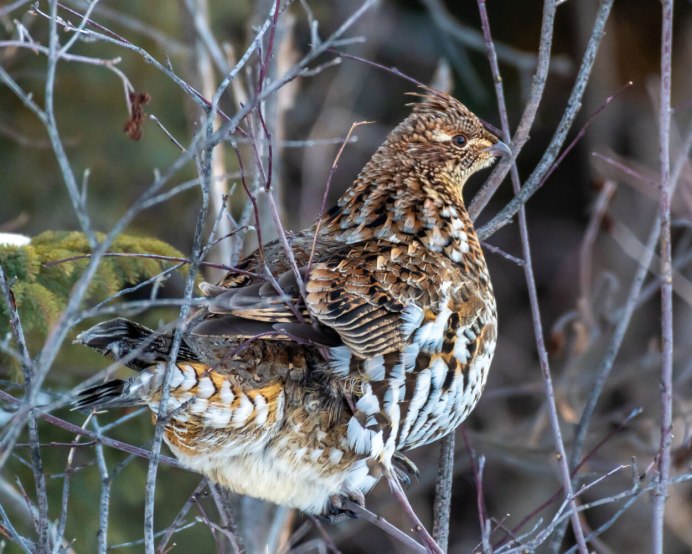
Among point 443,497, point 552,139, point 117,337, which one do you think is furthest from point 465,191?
point 117,337

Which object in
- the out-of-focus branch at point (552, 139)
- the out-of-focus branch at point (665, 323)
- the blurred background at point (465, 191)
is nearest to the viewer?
the out-of-focus branch at point (665, 323)

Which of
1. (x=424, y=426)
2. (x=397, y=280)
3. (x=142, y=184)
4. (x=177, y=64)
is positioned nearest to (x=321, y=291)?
(x=397, y=280)

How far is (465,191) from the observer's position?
10.2 m

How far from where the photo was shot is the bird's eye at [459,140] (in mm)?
4141

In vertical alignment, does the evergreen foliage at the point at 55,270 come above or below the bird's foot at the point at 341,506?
above

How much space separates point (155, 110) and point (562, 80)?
16.1 feet

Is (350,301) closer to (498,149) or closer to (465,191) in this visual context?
(498,149)

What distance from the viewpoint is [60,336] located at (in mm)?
2215

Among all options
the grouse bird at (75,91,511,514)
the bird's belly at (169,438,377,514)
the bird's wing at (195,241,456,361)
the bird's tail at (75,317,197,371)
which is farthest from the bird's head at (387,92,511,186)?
the bird's tail at (75,317,197,371)

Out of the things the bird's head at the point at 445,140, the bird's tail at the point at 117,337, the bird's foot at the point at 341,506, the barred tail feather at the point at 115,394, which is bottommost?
the bird's foot at the point at 341,506

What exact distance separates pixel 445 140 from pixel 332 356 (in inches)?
48.5

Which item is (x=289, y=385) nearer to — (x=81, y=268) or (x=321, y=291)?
(x=321, y=291)

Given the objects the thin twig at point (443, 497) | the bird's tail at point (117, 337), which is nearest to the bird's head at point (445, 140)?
the thin twig at point (443, 497)

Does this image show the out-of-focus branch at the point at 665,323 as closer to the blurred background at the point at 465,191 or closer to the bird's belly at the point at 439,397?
the bird's belly at the point at 439,397
